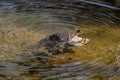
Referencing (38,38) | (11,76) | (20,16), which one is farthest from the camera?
(20,16)

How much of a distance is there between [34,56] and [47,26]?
1163mm

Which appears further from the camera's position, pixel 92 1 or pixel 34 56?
pixel 92 1

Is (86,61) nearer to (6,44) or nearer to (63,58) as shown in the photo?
(63,58)

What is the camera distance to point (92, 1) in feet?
23.4

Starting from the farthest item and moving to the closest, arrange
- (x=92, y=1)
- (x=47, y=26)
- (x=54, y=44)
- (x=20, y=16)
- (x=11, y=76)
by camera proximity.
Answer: (x=92, y=1)
(x=20, y=16)
(x=47, y=26)
(x=54, y=44)
(x=11, y=76)

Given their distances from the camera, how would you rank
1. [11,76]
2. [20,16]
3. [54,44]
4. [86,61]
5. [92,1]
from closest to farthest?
[11,76], [86,61], [54,44], [20,16], [92,1]

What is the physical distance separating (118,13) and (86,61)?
84.2 inches

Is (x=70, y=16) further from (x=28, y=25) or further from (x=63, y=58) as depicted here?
(x=63, y=58)

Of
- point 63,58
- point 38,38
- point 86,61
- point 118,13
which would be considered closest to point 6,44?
point 38,38

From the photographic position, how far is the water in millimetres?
4316

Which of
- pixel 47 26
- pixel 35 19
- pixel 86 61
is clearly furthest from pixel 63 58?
pixel 35 19

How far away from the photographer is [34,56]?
15.7 feet

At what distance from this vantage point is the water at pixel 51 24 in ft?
14.2

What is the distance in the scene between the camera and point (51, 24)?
5938 millimetres
